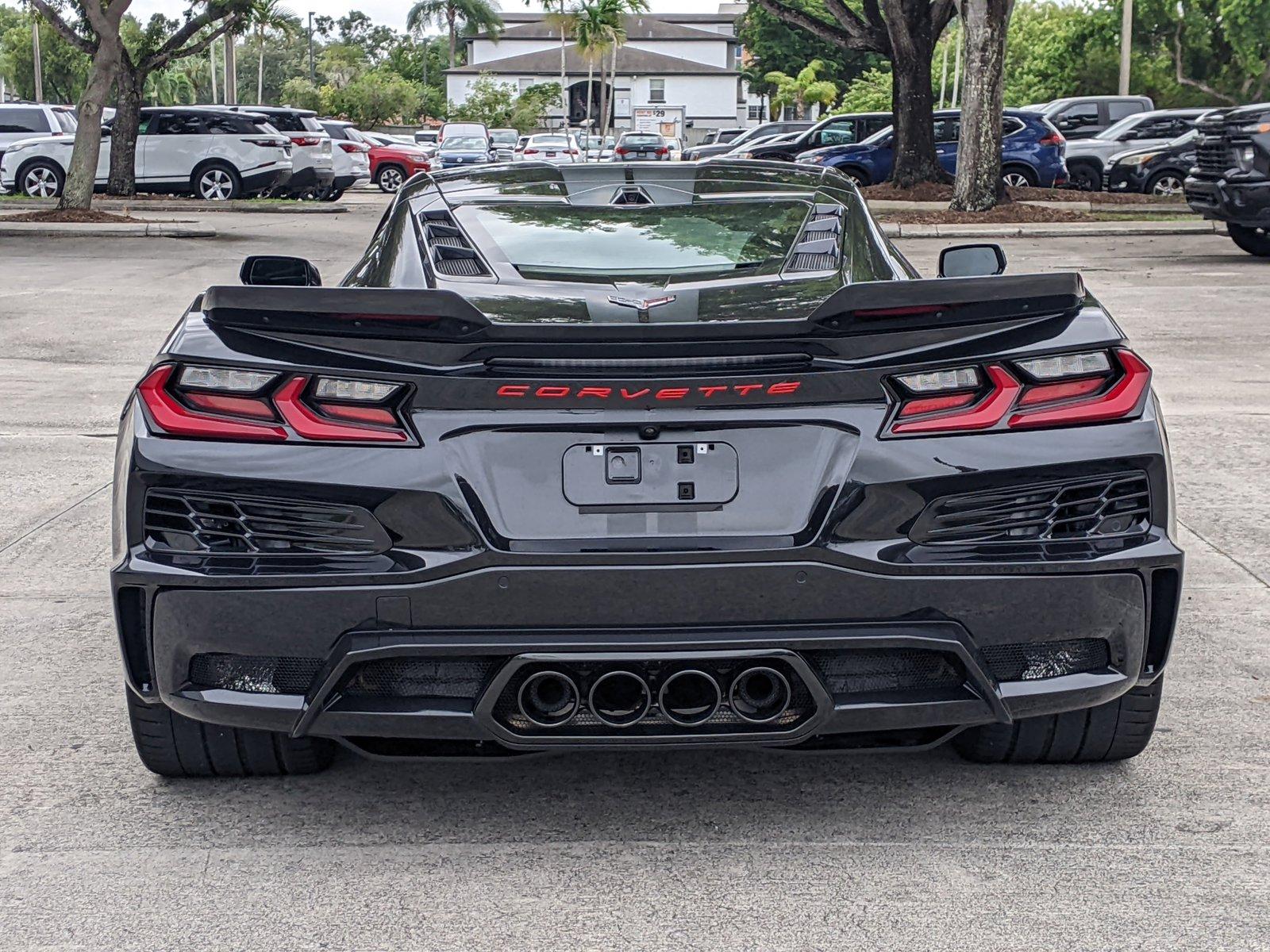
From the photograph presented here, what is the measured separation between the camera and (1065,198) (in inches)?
1070

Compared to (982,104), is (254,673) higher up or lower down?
lower down

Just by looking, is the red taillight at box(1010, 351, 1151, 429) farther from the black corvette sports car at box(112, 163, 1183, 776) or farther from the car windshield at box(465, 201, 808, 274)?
the car windshield at box(465, 201, 808, 274)

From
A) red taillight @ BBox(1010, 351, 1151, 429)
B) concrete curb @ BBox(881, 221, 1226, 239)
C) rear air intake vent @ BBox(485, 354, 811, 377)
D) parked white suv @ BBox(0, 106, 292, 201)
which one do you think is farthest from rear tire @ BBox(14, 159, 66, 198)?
red taillight @ BBox(1010, 351, 1151, 429)

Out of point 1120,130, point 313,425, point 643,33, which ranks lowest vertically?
point 313,425

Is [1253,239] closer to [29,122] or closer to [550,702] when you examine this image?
[550,702]

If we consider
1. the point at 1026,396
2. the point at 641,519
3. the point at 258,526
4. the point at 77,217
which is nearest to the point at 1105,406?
the point at 1026,396

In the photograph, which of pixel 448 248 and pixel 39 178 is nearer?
pixel 448 248

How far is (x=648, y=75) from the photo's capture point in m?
98.3

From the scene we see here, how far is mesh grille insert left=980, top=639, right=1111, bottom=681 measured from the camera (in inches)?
131

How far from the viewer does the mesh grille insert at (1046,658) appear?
3320 mm

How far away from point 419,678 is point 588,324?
79cm

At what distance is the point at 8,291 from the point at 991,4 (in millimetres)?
14808

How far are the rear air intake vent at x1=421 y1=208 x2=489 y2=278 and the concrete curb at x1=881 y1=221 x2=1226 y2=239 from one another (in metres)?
18.3

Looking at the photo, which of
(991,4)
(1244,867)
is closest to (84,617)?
(1244,867)
